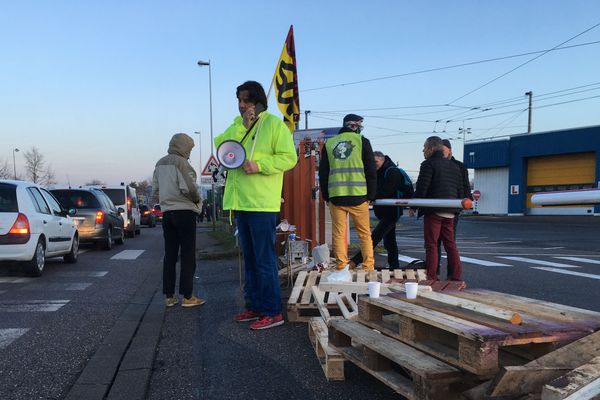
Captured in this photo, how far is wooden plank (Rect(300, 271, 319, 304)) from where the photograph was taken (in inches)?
186

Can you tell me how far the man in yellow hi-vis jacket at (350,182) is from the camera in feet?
18.1

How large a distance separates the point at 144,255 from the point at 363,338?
9.69 m

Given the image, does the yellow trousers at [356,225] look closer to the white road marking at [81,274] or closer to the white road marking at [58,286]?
the white road marking at [58,286]

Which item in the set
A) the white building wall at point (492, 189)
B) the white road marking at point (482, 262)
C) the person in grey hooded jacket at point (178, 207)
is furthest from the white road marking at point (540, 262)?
the white building wall at point (492, 189)

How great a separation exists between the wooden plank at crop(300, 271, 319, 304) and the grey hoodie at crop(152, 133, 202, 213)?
147cm

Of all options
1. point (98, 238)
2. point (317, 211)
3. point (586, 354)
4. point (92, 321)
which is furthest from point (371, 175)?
point (98, 238)

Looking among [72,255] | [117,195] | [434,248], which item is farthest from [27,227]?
[117,195]

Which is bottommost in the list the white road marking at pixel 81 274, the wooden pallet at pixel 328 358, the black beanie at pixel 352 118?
the white road marking at pixel 81 274

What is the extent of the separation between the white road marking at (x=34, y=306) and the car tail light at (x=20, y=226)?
2.09 m

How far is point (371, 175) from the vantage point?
559 cm

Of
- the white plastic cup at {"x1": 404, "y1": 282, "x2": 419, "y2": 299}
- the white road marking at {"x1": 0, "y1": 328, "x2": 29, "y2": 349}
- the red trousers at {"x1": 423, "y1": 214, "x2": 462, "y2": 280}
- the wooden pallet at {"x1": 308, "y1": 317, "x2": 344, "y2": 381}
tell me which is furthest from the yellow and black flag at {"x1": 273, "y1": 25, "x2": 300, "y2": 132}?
the white plastic cup at {"x1": 404, "y1": 282, "x2": 419, "y2": 299}

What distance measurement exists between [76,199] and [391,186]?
9.05 m

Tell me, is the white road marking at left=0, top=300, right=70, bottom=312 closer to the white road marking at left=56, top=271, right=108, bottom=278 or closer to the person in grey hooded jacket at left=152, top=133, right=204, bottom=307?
the person in grey hooded jacket at left=152, top=133, right=204, bottom=307

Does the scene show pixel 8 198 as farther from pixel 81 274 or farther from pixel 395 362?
pixel 395 362
